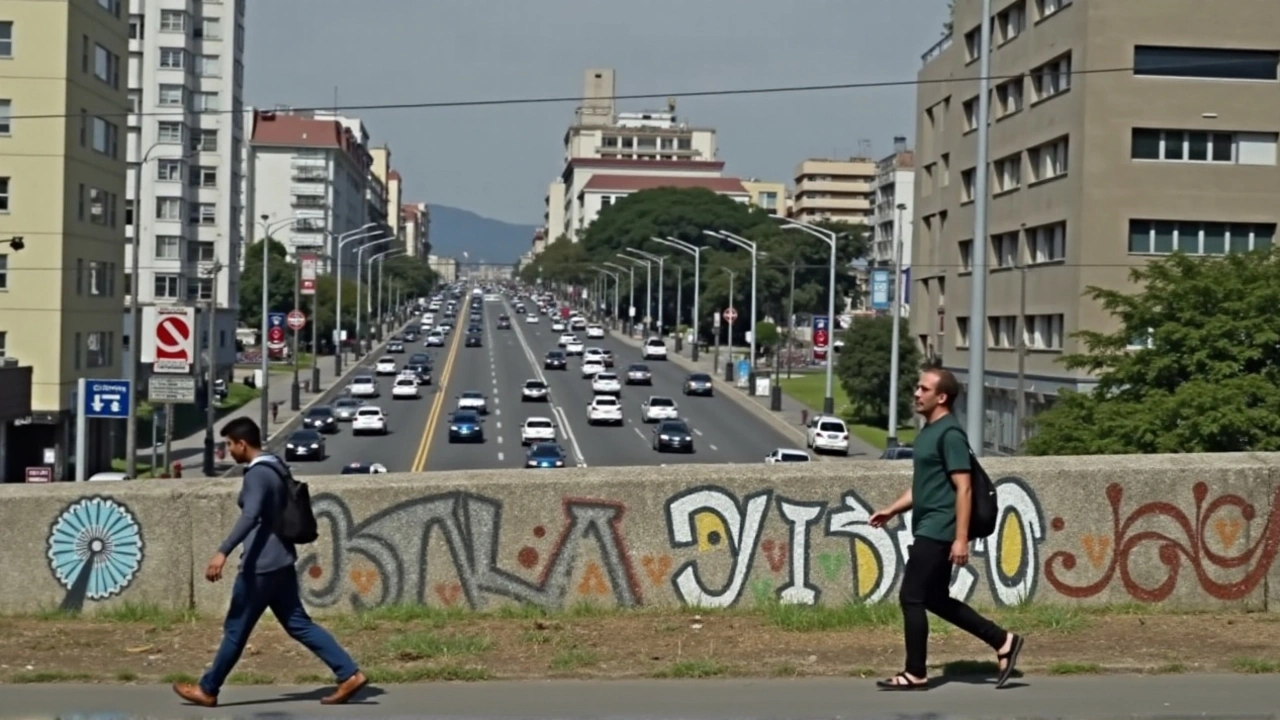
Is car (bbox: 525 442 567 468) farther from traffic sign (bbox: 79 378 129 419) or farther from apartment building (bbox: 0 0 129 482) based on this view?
apartment building (bbox: 0 0 129 482)

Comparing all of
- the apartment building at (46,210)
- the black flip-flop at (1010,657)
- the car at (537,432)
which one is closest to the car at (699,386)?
the car at (537,432)

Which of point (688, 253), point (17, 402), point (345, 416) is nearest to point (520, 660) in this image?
point (17, 402)

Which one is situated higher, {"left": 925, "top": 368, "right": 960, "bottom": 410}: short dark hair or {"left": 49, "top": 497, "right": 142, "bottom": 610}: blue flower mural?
{"left": 925, "top": 368, "right": 960, "bottom": 410}: short dark hair

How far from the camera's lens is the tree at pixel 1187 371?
33.5m

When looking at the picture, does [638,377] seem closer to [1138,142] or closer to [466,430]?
[466,430]

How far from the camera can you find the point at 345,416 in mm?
77125

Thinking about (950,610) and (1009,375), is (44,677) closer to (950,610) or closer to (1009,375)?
(950,610)

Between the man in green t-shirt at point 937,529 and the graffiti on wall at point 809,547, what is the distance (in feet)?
8.48

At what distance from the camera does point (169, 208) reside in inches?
3981

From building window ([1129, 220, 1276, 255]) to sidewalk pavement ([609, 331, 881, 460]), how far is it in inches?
432

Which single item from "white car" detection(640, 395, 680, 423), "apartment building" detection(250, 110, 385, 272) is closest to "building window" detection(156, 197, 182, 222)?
"white car" detection(640, 395, 680, 423)

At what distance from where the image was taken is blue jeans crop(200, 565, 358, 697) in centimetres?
898

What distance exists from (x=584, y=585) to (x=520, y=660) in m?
1.76

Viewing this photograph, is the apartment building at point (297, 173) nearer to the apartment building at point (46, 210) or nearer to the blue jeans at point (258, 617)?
the apartment building at point (46, 210)
